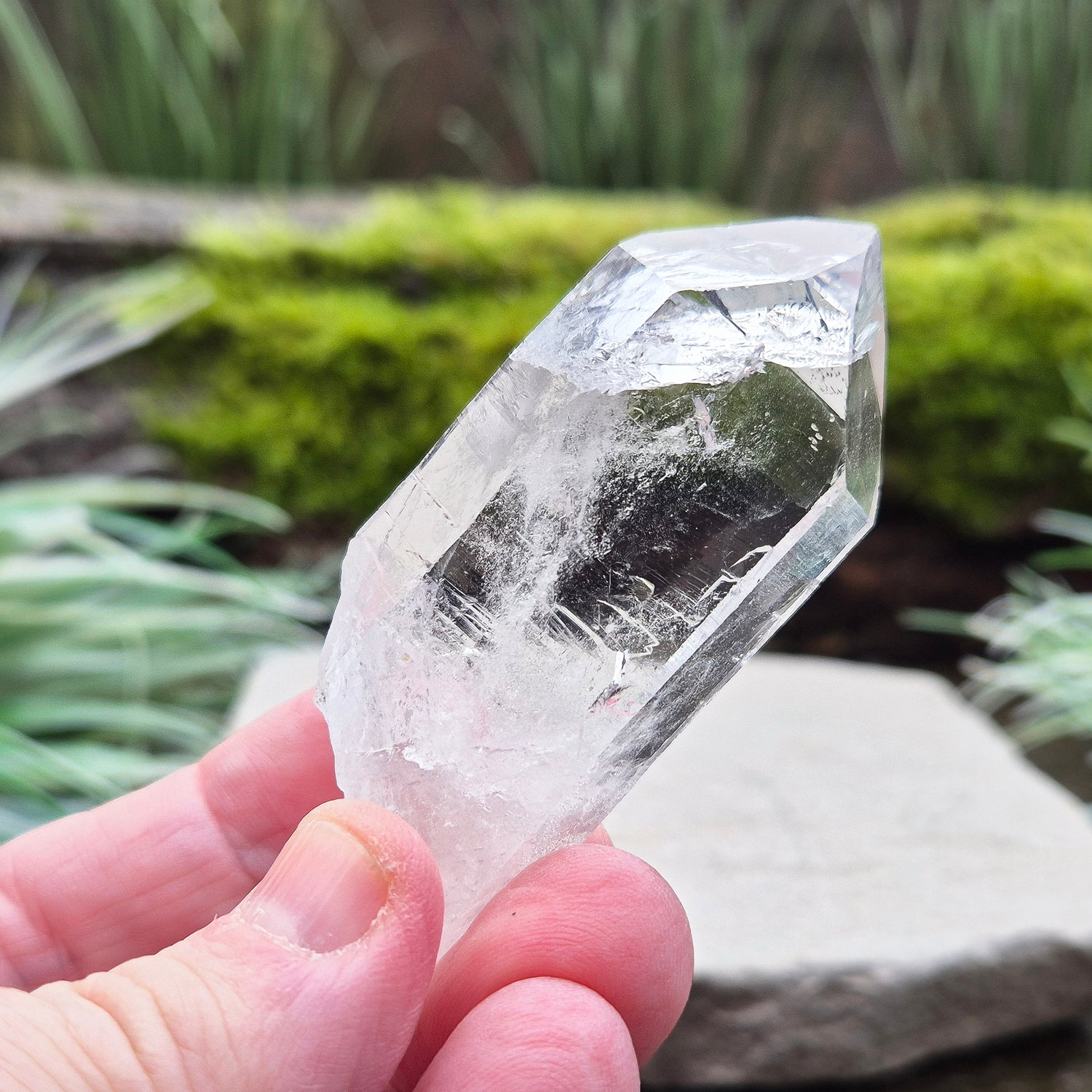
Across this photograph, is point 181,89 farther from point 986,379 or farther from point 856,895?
point 856,895

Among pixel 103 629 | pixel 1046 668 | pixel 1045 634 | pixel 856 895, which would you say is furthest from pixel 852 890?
pixel 103 629

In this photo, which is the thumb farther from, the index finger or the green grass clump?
the green grass clump

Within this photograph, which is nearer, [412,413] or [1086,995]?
[1086,995]

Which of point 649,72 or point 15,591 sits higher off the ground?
point 649,72

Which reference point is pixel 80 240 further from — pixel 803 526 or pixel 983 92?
pixel 983 92

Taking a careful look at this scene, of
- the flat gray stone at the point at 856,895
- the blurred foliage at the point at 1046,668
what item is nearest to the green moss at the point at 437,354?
the blurred foliage at the point at 1046,668


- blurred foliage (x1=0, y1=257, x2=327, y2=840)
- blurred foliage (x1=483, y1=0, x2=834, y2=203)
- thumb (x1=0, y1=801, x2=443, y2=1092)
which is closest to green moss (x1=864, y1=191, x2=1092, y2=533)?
blurred foliage (x1=483, y1=0, x2=834, y2=203)

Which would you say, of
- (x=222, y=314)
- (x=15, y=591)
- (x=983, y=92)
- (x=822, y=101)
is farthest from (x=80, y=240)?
(x=822, y=101)
